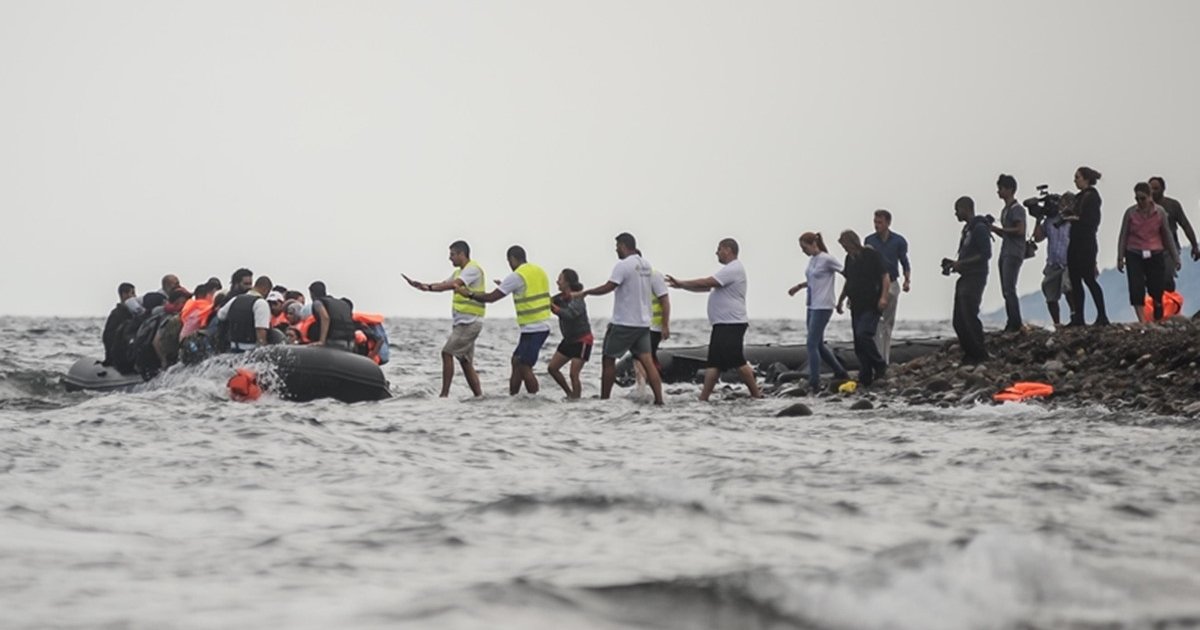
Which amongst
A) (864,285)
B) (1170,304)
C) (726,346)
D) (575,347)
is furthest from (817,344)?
(1170,304)

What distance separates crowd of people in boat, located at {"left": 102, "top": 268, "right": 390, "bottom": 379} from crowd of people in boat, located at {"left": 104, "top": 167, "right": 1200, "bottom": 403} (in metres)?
0.03

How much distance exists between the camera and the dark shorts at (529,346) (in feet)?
59.4

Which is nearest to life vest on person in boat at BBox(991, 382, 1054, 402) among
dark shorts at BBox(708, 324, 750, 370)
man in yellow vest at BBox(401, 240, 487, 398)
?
dark shorts at BBox(708, 324, 750, 370)

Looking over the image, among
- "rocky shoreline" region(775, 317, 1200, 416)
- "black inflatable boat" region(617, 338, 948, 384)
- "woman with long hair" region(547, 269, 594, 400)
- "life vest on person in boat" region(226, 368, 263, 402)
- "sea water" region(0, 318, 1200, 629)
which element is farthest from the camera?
"black inflatable boat" region(617, 338, 948, 384)

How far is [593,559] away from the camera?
6.55 metres

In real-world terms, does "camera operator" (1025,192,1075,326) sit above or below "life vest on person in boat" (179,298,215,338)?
above

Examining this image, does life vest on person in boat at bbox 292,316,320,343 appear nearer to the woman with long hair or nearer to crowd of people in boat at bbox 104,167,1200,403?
crowd of people in boat at bbox 104,167,1200,403

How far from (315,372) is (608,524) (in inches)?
468

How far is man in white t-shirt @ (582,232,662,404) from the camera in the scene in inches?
673

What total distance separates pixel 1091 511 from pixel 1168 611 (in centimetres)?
241

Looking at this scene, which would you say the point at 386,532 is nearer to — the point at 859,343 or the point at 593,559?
the point at 593,559

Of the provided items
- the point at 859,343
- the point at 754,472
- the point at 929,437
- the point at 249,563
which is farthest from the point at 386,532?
the point at 859,343

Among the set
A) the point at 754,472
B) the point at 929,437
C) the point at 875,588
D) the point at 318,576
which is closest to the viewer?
the point at 875,588

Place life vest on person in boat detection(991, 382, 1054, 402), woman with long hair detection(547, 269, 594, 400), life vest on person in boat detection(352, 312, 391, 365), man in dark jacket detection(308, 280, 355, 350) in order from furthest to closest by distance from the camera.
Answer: life vest on person in boat detection(352, 312, 391, 365)
man in dark jacket detection(308, 280, 355, 350)
woman with long hair detection(547, 269, 594, 400)
life vest on person in boat detection(991, 382, 1054, 402)
